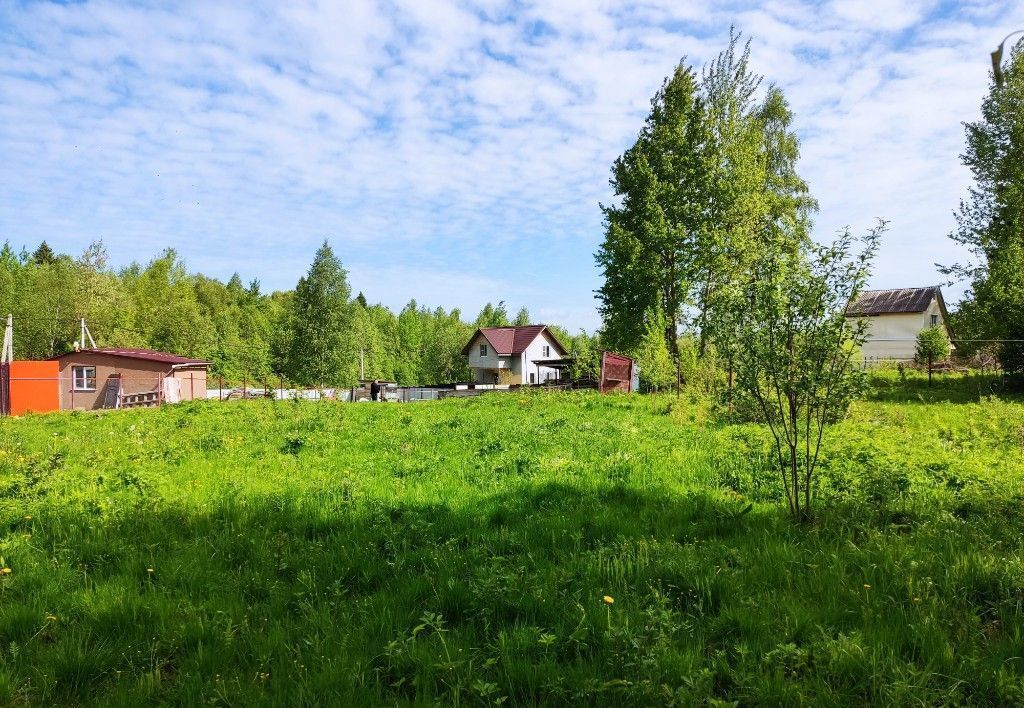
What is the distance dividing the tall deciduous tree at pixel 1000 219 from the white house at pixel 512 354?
3682 cm

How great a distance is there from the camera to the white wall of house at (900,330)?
43688 mm

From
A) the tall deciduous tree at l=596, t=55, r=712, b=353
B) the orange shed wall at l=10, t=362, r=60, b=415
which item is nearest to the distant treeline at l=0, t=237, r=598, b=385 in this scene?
the tall deciduous tree at l=596, t=55, r=712, b=353

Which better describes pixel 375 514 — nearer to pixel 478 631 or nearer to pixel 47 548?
pixel 478 631

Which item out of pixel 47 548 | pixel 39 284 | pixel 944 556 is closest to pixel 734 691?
pixel 944 556

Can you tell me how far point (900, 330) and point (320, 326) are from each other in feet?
165

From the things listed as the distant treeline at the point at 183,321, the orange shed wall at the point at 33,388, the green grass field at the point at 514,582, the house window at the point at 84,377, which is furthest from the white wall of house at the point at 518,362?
the green grass field at the point at 514,582

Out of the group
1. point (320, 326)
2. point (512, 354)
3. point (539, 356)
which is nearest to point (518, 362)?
point (512, 354)

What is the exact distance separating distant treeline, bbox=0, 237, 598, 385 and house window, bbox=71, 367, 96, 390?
11.2 metres

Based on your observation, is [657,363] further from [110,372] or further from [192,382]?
[110,372]

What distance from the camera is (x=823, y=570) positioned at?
3775 millimetres

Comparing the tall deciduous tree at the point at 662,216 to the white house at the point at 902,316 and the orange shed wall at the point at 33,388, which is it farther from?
the orange shed wall at the point at 33,388

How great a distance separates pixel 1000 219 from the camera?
21.7 metres

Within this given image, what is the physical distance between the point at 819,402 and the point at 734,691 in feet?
10.7

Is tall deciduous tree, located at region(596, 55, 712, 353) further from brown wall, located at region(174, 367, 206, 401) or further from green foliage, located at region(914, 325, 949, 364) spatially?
brown wall, located at region(174, 367, 206, 401)
